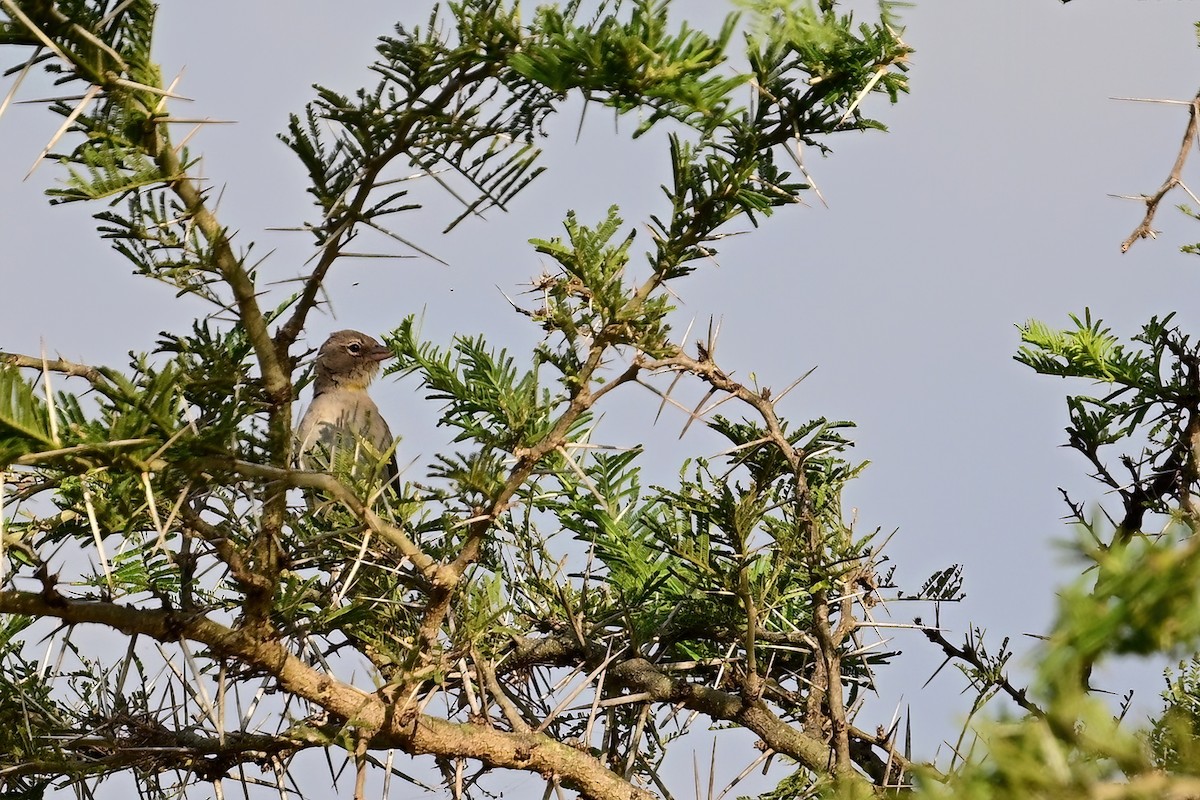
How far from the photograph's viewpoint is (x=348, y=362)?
9078 mm

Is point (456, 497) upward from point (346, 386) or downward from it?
downward

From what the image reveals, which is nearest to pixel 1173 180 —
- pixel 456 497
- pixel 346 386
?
pixel 456 497

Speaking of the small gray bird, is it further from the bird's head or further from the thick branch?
the thick branch

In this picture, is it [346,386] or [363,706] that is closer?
[363,706]

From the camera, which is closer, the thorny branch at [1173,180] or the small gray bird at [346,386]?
the thorny branch at [1173,180]

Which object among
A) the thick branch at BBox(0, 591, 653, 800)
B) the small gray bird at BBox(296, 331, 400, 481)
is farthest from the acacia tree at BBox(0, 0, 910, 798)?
the small gray bird at BBox(296, 331, 400, 481)

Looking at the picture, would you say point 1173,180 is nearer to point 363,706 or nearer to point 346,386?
point 363,706

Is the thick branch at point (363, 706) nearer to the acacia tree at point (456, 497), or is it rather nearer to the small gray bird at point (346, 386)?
the acacia tree at point (456, 497)

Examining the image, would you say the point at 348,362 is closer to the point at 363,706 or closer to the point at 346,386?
the point at 346,386

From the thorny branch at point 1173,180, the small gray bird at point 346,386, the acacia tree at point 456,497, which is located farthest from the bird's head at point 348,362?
the thorny branch at point 1173,180

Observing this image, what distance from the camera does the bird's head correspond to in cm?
905

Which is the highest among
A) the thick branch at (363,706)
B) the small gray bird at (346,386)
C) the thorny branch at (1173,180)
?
the small gray bird at (346,386)

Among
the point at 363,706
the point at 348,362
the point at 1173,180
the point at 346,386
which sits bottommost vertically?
the point at 363,706

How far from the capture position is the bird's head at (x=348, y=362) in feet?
29.7
